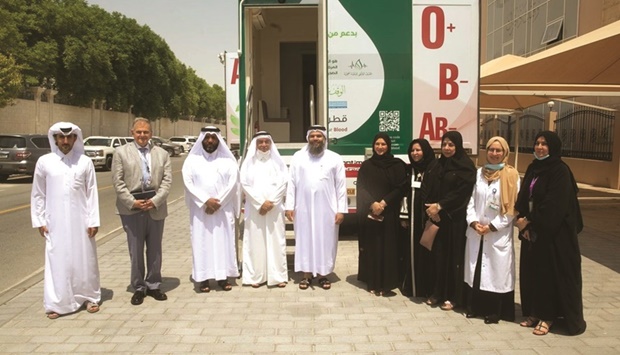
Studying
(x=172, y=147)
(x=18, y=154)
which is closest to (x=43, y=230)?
(x=18, y=154)

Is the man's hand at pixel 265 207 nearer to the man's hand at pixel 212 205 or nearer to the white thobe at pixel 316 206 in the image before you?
the white thobe at pixel 316 206

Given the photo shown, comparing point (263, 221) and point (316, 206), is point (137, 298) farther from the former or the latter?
point (316, 206)

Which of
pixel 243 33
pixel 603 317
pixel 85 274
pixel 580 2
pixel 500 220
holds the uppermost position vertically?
pixel 580 2

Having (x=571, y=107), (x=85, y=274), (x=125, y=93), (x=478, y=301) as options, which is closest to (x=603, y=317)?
(x=478, y=301)

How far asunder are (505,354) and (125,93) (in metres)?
37.3

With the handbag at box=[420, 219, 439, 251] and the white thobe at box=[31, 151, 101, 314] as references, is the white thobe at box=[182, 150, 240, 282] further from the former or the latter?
the handbag at box=[420, 219, 439, 251]

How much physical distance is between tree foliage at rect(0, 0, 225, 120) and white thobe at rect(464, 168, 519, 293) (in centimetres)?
2057

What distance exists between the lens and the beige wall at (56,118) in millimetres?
26734

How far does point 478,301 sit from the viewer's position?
15.2 ft

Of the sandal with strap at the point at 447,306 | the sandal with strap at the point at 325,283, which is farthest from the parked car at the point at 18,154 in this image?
the sandal with strap at the point at 447,306

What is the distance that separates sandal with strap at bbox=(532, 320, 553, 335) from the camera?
428 cm

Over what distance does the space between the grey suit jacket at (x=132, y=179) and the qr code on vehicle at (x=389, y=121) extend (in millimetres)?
3179

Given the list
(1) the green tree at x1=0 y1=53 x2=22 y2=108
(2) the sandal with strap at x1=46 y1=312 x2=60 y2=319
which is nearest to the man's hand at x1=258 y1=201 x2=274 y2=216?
(2) the sandal with strap at x1=46 y1=312 x2=60 y2=319

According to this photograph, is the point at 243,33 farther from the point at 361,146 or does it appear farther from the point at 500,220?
the point at 500,220
